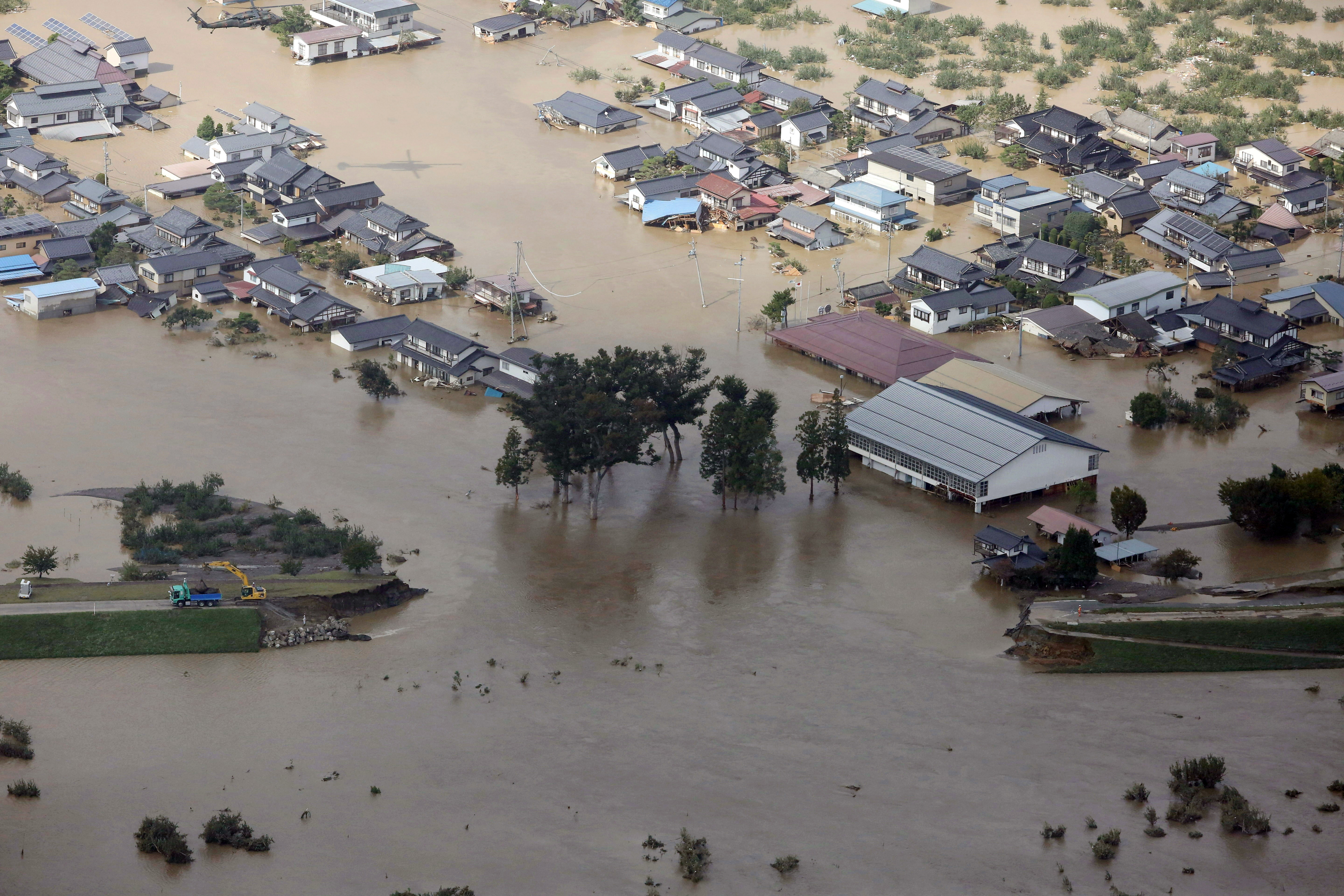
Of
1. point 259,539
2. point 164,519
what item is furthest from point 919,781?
point 164,519

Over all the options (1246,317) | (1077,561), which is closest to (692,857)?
(1077,561)

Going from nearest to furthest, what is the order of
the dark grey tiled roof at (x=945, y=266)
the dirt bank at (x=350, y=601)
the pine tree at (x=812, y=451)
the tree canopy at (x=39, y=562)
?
the dirt bank at (x=350, y=601), the tree canopy at (x=39, y=562), the pine tree at (x=812, y=451), the dark grey tiled roof at (x=945, y=266)

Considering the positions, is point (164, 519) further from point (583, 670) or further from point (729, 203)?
point (729, 203)

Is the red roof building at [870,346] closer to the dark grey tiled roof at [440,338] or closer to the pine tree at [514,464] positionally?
the dark grey tiled roof at [440,338]

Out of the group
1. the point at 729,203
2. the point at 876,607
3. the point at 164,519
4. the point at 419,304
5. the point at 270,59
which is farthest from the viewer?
the point at 270,59

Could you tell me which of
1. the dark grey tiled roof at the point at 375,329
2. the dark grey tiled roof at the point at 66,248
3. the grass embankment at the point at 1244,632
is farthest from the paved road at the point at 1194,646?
the dark grey tiled roof at the point at 66,248

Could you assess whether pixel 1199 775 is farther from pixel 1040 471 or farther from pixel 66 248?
Result: pixel 66 248
